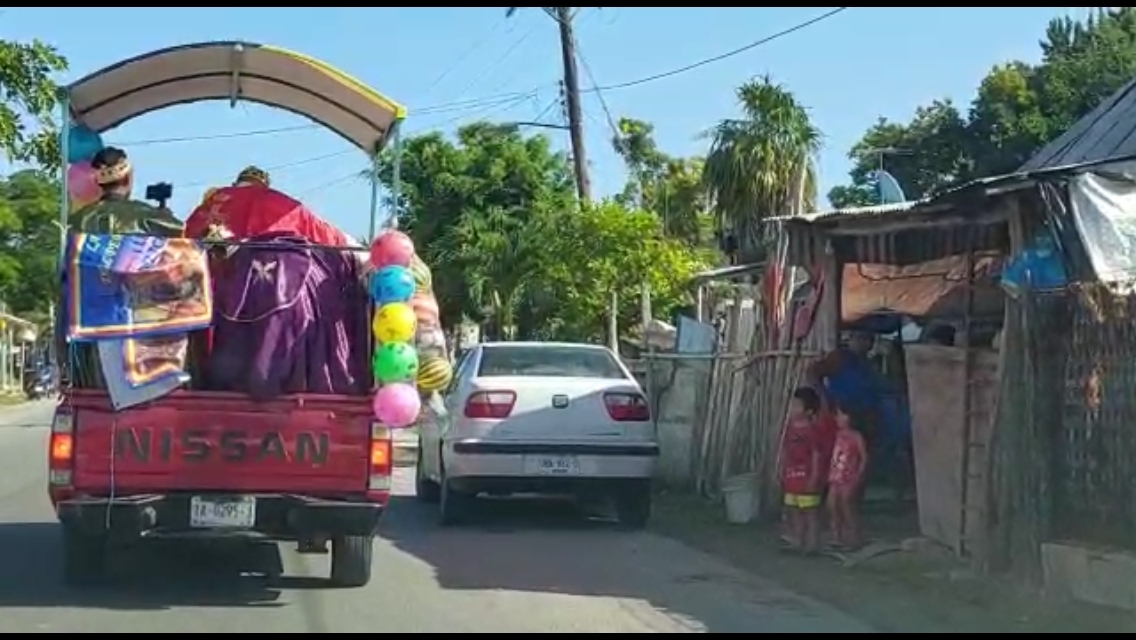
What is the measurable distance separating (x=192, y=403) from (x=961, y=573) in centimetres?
519

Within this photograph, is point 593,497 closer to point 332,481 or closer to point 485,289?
point 332,481

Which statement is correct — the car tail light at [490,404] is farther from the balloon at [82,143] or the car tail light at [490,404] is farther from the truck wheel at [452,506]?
the balloon at [82,143]

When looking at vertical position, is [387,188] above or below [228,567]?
above

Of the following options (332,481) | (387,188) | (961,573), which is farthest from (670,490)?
(332,481)

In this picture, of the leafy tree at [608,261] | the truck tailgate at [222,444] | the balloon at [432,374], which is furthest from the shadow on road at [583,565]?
the leafy tree at [608,261]

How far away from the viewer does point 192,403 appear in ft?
33.3

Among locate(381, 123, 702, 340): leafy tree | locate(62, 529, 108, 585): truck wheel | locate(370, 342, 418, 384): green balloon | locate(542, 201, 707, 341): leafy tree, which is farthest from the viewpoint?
locate(381, 123, 702, 340): leafy tree

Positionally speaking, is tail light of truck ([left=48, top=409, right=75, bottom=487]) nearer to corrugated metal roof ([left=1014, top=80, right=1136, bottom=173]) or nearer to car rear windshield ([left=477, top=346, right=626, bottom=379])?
car rear windshield ([left=477, top=346, right=626, bottom=379])

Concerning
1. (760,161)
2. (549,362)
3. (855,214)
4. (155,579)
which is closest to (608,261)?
(760,161)

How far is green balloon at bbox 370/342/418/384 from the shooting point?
33.8ft

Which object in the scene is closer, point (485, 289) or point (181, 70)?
point (181, 70)

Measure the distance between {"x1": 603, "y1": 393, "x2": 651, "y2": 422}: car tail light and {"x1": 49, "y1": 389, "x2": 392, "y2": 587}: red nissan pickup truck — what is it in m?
4.31

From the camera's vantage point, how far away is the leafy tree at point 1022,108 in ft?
141

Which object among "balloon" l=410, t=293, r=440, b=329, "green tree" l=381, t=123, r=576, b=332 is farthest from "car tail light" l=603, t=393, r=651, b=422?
"green tree" l=381, t=123, r=576, b=332
